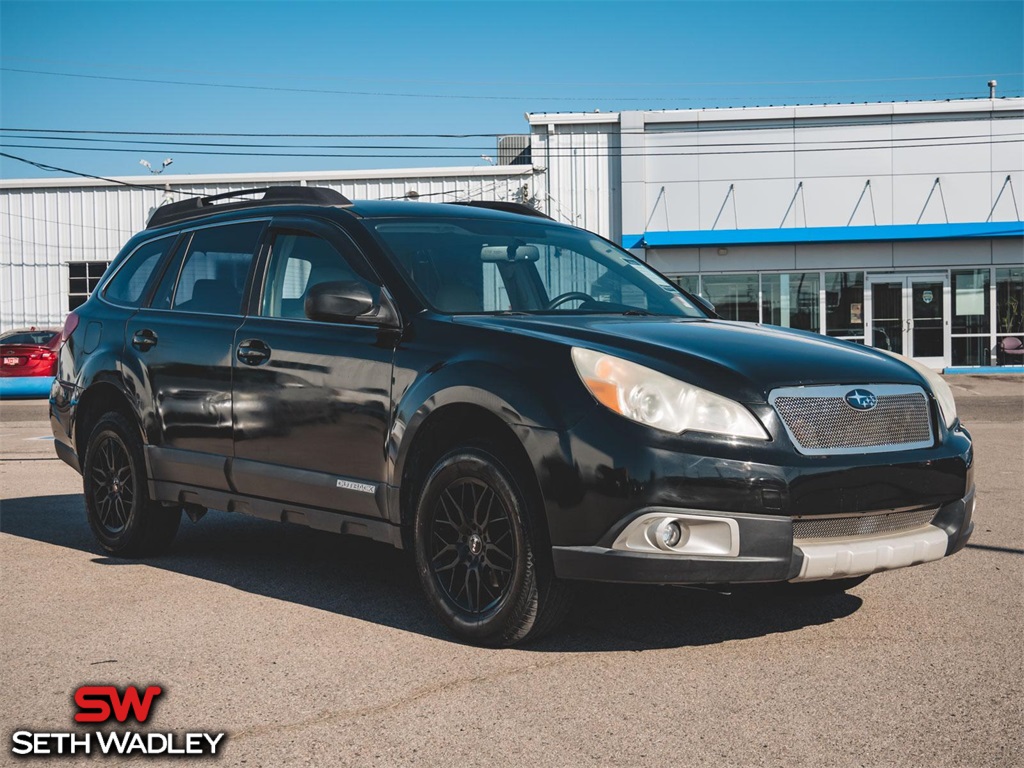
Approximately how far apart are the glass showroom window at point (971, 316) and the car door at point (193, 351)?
89.7 ft

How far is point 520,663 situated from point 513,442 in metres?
0.84

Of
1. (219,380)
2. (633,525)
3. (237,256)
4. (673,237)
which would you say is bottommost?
(633,525)

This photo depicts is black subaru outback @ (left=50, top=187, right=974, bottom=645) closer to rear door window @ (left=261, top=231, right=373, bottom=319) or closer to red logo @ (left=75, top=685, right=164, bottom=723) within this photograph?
rear door window @ (left=261, top=231, right=373, bottom=319)

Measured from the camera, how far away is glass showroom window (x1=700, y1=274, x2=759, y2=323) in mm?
31172

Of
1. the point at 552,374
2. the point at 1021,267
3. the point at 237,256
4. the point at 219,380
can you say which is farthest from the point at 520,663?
the point at 1021,267

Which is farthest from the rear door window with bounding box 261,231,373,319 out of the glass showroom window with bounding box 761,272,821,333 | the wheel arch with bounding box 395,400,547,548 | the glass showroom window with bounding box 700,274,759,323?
the glass showroom window with bounding box 761,272,821,333

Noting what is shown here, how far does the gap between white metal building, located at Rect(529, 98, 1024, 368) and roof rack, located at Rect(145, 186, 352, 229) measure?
24.3m

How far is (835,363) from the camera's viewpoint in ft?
15.5

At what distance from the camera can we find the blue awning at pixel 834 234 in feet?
98.5

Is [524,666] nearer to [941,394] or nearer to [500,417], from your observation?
[500,417]

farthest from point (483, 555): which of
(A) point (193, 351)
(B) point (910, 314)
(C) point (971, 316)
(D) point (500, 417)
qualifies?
(C) point (971, 316)

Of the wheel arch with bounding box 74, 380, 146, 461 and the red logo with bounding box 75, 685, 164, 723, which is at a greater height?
the wheel arch with bounding box 74, 380, 146, 461

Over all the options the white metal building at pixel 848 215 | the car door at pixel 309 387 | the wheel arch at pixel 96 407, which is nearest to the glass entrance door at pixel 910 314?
the white metal building at pixel 848 215

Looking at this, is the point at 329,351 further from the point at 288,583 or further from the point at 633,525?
the point at 633,525
